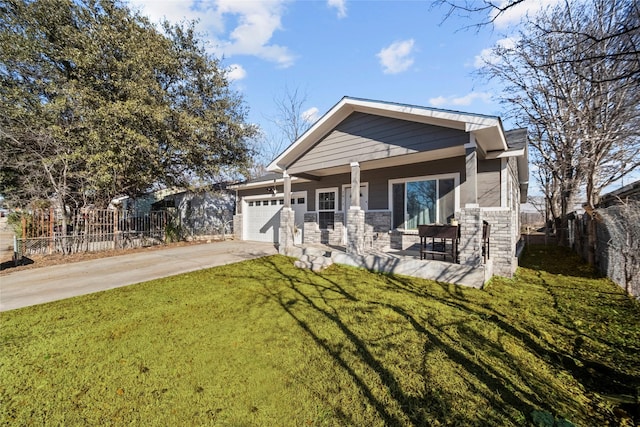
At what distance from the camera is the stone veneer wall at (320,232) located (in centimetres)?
1030

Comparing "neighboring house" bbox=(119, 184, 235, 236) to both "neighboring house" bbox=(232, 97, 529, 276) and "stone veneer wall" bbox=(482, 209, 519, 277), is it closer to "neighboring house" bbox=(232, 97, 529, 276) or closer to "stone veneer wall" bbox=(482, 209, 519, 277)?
"neighboring house" bbox=(232, 97, 529, 276)

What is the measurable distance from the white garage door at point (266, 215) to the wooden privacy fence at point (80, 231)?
14.6ft

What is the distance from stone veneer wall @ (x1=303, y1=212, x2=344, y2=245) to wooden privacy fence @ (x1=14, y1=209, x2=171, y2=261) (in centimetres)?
738

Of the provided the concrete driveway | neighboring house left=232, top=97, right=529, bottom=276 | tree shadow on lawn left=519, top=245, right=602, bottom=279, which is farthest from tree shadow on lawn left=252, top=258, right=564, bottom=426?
tree shadow on lawn left=519, top=245, right=602, bottom=279

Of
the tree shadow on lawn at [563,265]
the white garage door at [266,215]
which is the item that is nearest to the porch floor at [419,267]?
the tree shadow on lawn at [563,265]

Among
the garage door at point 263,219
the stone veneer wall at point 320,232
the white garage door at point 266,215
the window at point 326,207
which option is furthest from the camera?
the garage door at point 263,219

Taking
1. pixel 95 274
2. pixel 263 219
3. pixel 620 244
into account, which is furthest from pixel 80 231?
pixel 620 244

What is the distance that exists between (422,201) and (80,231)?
41.8 feet

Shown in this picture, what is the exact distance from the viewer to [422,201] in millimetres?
8297

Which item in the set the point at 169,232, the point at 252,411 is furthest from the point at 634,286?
the point at 169,232

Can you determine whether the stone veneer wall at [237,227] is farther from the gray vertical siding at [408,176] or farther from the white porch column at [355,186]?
the white porch column at [355,186]

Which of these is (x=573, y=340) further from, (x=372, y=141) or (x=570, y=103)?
(x=570, y=103)

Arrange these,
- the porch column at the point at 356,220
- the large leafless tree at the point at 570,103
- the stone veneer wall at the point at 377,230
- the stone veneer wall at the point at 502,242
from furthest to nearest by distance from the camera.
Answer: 1. the stone veneer wall at the point at 377,230
2. the large leafless tree at the point at 570,103
3. the porch column at the point at 356,220
4. the stone veneer wall at the point at 502,242

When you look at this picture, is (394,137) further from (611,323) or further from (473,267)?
(611,323)
